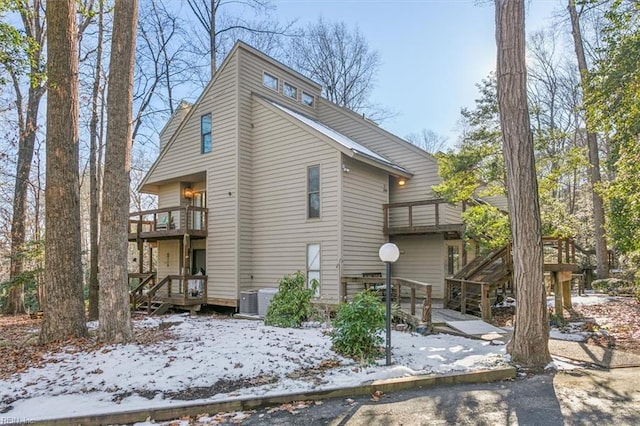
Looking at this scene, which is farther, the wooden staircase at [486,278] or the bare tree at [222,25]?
the bare tree at [222,25]

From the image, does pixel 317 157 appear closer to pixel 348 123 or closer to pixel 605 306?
pixel 348 123

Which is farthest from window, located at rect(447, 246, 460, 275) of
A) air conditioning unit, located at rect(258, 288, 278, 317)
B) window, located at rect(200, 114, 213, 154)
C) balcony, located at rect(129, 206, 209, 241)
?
window, located at rect(200, 114, 213, 154)

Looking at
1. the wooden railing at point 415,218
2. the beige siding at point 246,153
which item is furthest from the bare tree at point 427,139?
the beige siding at point 246,153

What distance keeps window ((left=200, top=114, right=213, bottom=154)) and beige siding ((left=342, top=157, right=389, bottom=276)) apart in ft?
17.8

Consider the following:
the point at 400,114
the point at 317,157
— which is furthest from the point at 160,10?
the point at 400,114

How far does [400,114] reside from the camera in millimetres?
26156

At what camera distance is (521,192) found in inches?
228

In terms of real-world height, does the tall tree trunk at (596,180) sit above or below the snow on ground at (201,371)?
above

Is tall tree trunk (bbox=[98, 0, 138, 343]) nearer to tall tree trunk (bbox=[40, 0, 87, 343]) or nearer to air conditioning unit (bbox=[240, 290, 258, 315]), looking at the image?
tall tree trunk (bbox=[40, 0, 87, 343])

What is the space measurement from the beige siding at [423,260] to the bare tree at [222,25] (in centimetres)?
1288

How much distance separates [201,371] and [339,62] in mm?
23924

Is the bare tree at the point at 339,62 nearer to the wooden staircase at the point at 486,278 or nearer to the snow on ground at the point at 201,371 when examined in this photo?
the wooden staircase at the point at 486,278

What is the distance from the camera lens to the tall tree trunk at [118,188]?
21.6 feet

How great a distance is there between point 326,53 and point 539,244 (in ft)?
74.9
